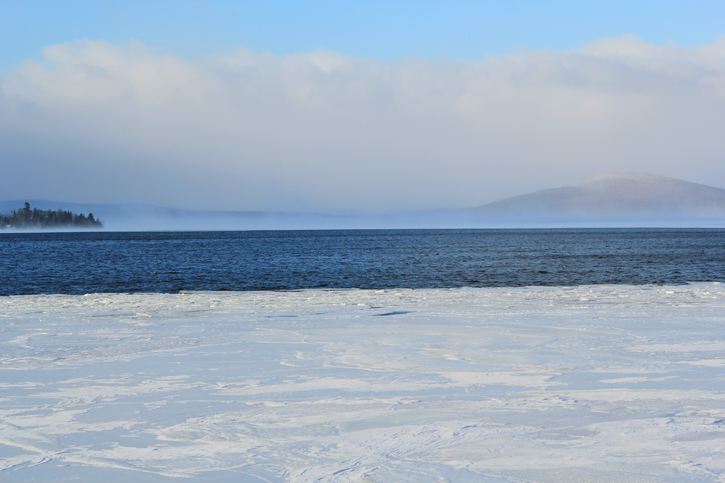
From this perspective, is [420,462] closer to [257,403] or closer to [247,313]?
[257,403]

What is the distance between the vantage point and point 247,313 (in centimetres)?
1345

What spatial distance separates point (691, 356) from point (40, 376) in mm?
8785

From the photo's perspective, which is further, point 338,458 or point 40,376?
point 40,376

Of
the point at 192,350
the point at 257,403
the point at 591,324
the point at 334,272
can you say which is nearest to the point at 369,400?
the point at 257,403

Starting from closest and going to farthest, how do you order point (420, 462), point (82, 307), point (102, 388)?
1. point (420, 462)
2. point (102, 388)
3. point (82, 307)

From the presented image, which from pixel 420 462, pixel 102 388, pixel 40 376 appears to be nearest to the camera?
pixel 420 462

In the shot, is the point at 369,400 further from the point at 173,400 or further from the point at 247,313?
the point at 247,313

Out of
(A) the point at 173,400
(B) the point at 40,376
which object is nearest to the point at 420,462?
(A) the point at 173,400

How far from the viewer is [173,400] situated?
5.92 meters

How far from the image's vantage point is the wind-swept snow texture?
13.9 ft

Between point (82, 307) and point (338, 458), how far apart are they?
1267cm

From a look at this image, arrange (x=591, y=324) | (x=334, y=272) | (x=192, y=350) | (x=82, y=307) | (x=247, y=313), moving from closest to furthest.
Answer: (x=192, y=350) → (x=591, y=324) → (x=247, y=313) → (x=82, y=307) → (x=334, y=272)

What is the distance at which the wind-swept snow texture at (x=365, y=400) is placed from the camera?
13.9 ft

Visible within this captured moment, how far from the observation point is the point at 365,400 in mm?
5922
